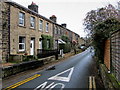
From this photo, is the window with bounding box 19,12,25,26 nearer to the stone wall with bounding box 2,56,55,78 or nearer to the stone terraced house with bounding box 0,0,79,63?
the stone terraced house with bounding box 0,0,79,63

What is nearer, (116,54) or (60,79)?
(116,54)

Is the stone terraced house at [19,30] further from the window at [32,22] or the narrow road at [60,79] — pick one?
the narrow road at [60,79]

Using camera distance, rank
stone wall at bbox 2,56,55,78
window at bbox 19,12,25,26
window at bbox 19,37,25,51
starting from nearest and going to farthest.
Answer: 1. stone wall at bbox 2,56,55,78
2. window at bbox 19,37,25,51
3. window at bbox 19,12,25,26

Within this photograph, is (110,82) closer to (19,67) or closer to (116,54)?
(116,54)

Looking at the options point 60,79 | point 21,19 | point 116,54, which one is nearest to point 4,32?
point 21,19

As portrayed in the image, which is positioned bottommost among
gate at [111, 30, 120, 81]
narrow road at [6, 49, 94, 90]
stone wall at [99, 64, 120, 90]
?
narrow road at [6, 49, 94, 90]

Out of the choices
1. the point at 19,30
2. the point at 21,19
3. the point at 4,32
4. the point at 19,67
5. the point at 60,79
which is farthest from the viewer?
the point at 21,19

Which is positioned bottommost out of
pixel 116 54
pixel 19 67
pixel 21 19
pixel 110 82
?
pixel 19 67

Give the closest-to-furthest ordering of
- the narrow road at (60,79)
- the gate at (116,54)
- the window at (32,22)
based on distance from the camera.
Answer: the gate at (116,54), the narrow road at (60,79), the window at (32,22)

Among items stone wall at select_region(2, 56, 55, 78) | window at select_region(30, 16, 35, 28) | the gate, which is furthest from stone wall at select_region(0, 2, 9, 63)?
the gate

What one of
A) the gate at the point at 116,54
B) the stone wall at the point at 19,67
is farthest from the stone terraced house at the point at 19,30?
the gate at the point at 116,54

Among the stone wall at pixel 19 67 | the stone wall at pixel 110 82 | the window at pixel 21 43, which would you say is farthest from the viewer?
the window at pixel 21 43

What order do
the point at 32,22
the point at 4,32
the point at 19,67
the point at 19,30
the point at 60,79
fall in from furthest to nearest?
the point at 32,22, the point at 19,30, the point at 4,32, the point at 19,67, the point at 60,79

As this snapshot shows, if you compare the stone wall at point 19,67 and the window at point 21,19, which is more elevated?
the window at point 21,19
